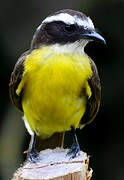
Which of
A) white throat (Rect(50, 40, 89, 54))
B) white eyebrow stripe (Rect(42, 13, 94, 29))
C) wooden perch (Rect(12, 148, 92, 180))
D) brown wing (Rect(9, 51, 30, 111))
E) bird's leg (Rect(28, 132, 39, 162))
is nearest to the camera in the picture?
wooden perch (Rect(12, 148, 92, 180))

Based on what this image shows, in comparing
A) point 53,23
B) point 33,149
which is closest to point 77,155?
point 33,149

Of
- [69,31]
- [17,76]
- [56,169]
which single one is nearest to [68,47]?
[69,31]

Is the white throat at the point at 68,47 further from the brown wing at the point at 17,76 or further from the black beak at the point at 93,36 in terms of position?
the brown wing at the point at 17,76

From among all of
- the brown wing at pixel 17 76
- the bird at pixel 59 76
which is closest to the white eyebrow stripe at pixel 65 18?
the bird at pixel 59 76

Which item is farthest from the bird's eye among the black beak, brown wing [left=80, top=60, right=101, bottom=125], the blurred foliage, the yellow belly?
the blurred foliage

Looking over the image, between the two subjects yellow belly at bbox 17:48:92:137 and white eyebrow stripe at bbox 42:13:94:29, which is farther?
yellow belly at bbox 17:48:92:137

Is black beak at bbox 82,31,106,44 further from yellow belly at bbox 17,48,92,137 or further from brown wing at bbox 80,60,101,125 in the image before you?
brown wing at bbox 80,60,101,125
